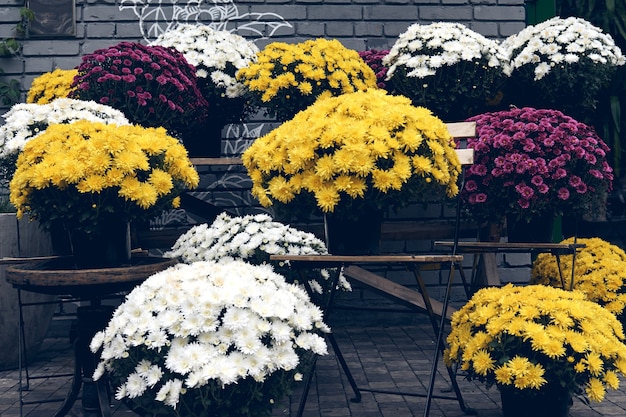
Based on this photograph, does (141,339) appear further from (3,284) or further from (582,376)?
(3,284)

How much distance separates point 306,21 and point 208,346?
3449mm

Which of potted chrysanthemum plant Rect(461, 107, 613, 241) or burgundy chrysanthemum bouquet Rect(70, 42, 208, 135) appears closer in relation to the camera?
potted chrysanthemum plant Rect(461, 107, 613, 241)

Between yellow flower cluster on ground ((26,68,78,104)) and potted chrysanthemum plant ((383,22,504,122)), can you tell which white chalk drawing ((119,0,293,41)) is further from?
potted chrysanthemum plant ((383,22,504,122))

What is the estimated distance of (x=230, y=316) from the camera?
2188mm

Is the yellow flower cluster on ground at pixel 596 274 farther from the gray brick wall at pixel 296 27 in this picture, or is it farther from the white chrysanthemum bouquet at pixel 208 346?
the white chrysanthemum bouquet at pixel 208 346


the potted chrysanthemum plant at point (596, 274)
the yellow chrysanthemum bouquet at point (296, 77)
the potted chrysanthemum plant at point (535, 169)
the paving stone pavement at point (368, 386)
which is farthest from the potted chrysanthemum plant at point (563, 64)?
the paving stone pavement at point (368, 386)

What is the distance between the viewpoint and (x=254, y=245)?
10.3ft

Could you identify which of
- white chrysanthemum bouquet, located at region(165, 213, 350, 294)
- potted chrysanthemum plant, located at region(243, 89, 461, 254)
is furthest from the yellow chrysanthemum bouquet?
potted chrysanthemum plant, located at region(243, 89, 461, 254)

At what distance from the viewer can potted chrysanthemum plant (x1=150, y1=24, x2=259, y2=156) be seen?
4.05 m

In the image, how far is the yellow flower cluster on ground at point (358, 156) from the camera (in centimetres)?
238

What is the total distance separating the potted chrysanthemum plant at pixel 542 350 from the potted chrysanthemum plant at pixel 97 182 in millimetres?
1456

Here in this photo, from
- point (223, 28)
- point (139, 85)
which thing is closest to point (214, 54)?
point (139, 85)

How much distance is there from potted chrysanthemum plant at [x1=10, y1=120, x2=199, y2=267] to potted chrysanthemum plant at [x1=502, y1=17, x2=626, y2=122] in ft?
8.20

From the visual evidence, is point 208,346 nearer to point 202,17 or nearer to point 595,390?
point 595,390
